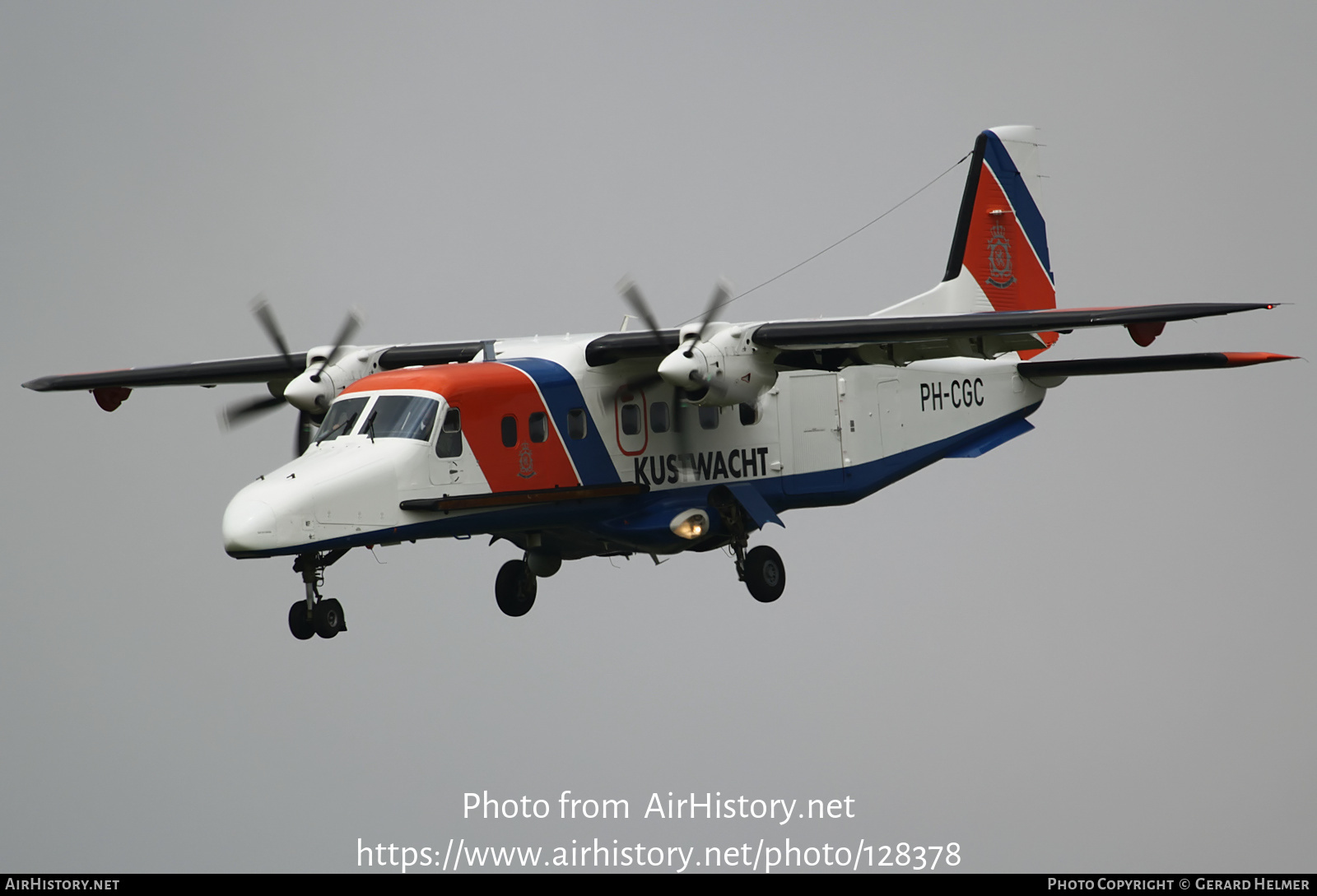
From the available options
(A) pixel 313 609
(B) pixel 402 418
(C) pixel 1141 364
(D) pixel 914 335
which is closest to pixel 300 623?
(A) pixel 313 609

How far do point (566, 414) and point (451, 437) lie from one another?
1.46m

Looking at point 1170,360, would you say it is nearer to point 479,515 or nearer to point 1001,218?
point 1001,218

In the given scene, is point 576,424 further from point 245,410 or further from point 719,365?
point 245,410

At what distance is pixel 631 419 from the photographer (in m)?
17.8

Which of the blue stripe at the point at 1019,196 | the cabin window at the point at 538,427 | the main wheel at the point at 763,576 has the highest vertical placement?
the blue stripe at the point at 1019,196

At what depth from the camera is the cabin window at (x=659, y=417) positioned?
58.9 ft

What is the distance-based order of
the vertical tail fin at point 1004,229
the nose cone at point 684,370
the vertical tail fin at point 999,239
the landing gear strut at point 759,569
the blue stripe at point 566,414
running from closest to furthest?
1. the nose cone at point 684,370
2. the blue stripe at point 566,414
3. the landing gear strut at point 759,569
4. the vertical tail fin at point 999,239
5. the vertical tail fin at point 1004,229

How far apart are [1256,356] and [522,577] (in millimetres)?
8548

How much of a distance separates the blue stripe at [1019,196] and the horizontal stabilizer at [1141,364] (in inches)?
64.2

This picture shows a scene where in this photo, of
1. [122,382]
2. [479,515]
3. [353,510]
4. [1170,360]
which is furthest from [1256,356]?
[122,382]

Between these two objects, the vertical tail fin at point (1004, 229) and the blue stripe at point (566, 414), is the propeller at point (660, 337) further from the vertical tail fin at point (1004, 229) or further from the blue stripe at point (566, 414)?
the vertical tail fin at point (1004, 229)

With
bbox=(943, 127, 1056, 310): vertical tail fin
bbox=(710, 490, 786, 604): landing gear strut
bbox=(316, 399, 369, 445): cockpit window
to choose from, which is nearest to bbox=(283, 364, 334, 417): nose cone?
bbox=(316, 399, 369, 445): cockpit window

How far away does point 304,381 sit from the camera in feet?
58.0

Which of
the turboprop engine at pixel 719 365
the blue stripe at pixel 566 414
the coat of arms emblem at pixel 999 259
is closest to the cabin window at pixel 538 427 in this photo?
the blue stripe at pixel 566 414
